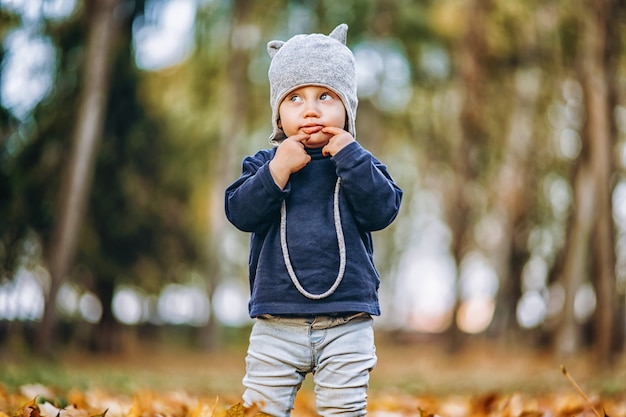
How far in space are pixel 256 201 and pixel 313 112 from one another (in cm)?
37

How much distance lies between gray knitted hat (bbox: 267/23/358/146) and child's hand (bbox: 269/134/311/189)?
232 millimetres

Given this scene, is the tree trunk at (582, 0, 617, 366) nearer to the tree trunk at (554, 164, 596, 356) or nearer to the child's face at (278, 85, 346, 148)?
the tree trunk at (554, 164, 596, 356)

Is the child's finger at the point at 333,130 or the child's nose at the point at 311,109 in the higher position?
the child's nose at the point at 311,109

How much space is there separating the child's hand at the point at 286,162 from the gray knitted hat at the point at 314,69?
0.23m

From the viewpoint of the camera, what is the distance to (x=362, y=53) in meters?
17.6

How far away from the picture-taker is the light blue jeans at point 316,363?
261cm

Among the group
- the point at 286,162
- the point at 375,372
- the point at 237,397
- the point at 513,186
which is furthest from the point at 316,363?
the point at 513,186

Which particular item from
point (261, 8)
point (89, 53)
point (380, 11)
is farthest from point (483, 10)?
point (89, 53)

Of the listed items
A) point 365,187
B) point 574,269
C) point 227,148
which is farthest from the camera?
point 227,148

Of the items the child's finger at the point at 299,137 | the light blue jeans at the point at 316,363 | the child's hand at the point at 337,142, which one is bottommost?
the light blue jeans at the point at 316,363

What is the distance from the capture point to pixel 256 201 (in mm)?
2650

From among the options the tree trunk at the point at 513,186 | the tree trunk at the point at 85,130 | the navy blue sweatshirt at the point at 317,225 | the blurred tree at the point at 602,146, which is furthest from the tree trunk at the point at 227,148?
the navy blue sweatshirt at the point at 317,225

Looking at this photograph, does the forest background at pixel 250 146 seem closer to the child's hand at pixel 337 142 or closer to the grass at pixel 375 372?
the grass at pixel 375 372

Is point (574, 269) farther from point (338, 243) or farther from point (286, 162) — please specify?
point (286, 162)
